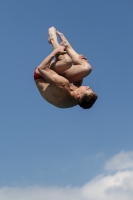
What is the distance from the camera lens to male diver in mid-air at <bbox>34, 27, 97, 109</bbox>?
12.0 meters

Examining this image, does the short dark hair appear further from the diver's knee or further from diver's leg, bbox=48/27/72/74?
diver's leg, bbox=48/27/72/74

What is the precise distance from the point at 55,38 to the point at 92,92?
209 cm

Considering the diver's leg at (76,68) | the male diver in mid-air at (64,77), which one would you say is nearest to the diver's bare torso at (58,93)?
the male diver in mid-air at (64,77)

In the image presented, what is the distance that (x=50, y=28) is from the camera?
43.5ft

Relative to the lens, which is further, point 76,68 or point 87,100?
point 76,68

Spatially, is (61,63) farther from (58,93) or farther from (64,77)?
(58,93)

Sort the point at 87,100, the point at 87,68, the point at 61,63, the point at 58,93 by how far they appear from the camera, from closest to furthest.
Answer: the point at 87,100 → the point at 58,93 → the point at 61,63 → the point at 87,68

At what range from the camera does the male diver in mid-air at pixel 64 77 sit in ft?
39.2

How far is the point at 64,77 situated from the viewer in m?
12.5

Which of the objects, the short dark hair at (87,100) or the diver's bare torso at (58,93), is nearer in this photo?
the short dark hair at (87,100)

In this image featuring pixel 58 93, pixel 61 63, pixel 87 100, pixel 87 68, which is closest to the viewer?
pixel 87 100

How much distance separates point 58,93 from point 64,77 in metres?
0.58

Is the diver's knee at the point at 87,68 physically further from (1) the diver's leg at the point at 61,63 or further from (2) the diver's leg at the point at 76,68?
(1) the diver's leg at the point at 61,63

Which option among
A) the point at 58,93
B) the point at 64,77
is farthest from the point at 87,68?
the point at 58,93
